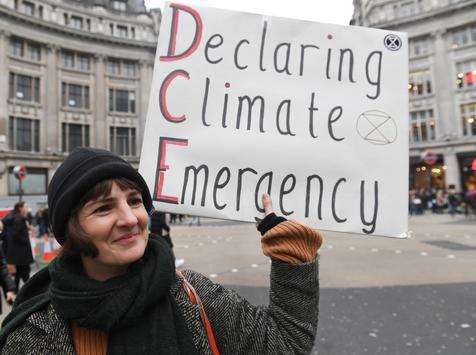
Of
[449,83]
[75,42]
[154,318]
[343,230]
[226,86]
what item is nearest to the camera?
[154,318]

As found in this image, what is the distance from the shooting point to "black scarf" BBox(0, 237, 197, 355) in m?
1.04

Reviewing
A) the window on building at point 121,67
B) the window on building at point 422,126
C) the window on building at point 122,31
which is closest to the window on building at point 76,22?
the window on building at point 122,31

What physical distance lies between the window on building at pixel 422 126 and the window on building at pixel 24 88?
1433 inches

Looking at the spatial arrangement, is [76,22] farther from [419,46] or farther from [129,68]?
[419,46]

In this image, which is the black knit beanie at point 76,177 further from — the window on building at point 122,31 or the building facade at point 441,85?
the window on building at point 122,31

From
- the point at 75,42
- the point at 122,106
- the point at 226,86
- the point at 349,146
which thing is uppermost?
the point at 75,42

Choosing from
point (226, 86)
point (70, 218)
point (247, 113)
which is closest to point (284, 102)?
point (247, 113)

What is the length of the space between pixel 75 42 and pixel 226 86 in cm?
3969

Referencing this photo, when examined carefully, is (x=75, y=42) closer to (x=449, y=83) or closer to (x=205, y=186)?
(x=449, y=83)

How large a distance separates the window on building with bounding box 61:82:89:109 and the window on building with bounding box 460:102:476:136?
3645 centimetres

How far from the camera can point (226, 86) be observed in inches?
69.9

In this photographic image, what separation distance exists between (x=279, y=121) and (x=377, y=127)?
50 cm

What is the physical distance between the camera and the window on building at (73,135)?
113 ft

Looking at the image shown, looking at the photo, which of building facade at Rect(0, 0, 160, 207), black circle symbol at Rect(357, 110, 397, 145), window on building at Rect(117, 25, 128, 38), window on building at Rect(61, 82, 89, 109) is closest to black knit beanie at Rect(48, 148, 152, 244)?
black circle symbol at Rect(357, 110, 397, 145)
